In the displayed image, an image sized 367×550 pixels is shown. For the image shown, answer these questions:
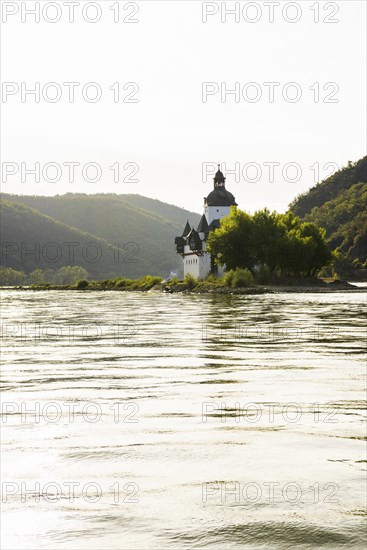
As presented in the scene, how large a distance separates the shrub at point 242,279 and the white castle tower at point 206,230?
30.5m

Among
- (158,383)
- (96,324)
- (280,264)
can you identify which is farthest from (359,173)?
(158,383)

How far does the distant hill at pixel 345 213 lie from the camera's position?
149875 mm

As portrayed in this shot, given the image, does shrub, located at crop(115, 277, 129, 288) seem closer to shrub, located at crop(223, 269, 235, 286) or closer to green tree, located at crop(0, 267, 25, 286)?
shrub, located at crop(223, 269, 235, 286)

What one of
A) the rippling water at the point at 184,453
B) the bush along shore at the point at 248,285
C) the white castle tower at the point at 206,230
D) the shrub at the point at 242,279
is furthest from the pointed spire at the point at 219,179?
the rippling water at the point at 184,453

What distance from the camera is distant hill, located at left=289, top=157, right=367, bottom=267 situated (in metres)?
150

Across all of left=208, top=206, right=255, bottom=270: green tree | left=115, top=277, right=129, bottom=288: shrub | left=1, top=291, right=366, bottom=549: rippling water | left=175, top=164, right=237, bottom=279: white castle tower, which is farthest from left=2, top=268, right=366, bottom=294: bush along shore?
left=1, top=291, right=366, bottom=549: rippling water

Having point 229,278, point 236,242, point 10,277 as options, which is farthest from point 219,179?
point 10,277

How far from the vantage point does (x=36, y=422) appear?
28.3 ft

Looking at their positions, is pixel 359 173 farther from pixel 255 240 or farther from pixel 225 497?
pixel 225 497

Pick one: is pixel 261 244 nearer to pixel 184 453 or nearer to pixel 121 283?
pixel 121 283

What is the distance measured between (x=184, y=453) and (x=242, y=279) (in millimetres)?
67720

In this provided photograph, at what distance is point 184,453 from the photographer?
7184 millimetres

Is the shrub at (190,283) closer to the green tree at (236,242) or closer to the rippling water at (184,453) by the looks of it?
the green tree at (236,242)

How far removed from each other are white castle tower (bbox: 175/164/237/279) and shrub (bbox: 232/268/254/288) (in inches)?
1200
